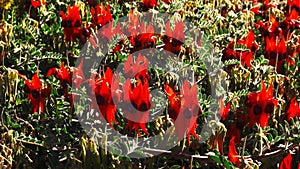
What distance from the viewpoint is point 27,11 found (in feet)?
9.79

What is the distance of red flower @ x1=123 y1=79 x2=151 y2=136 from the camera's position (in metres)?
1.59

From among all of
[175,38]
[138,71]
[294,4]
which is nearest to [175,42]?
[175,38]

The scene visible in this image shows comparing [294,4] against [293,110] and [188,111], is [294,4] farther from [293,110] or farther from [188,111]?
[188,111]

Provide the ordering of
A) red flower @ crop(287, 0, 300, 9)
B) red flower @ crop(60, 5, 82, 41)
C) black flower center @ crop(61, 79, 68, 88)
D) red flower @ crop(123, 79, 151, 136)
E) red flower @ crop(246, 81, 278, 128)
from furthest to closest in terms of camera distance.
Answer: red flower @ crop(287, 0, 300, 9) < red flower @ crop(60, 5, 82, 41) < black flower center @ crop(61, 79, 68, 88) < red flower @ crop(246, 81, 278, 128) < red flower @ crop(123, 79, 151, 136)

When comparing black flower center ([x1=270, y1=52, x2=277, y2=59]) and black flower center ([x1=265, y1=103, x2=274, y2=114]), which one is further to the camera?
black flower center ([x1=270, y1=52, x2=277, y2=59])

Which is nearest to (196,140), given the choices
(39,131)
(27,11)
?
(39,131)

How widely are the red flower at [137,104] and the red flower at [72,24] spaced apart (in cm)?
68

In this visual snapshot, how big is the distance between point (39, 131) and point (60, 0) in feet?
4.37

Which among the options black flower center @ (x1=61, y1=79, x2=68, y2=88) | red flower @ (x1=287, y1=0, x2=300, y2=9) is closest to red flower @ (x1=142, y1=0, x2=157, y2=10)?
red flower @ (x1=287, y1=0, x2=300, y2=9)

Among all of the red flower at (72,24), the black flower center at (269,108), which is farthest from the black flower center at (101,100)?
the red flower at (72,24)

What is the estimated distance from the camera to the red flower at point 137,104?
159 centimetres

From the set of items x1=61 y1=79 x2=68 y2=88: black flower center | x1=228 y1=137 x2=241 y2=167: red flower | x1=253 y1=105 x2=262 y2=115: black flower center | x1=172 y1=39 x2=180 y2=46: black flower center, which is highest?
x1=172 y1=39 x2=180 y2=46: black flower center

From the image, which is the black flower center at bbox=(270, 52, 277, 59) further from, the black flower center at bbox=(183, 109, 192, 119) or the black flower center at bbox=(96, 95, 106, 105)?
the black flower center at bbox=(96, 95, 106, 105)

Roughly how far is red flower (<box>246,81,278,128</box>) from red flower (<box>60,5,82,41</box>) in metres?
0.83
